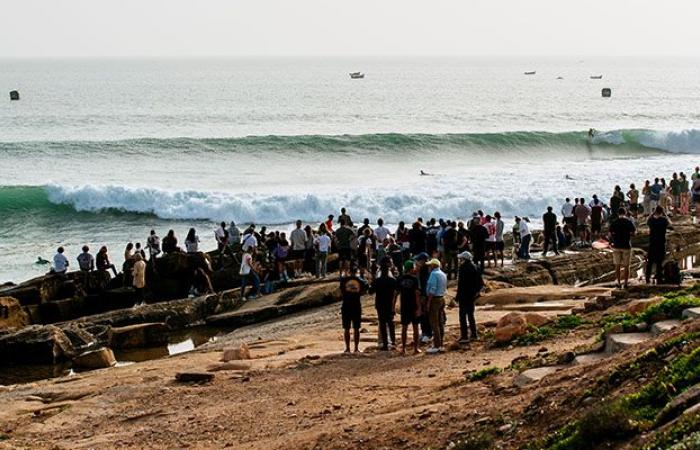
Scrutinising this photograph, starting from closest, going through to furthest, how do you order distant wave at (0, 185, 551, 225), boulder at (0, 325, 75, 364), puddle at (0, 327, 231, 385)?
puddle at (0, 327, 231, 385) < boulder at (0, 325, 75, 364) < distant wave at (0, 185, 551, 225)

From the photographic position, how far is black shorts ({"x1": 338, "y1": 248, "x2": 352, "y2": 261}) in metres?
20.5

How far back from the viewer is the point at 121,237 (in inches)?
1276

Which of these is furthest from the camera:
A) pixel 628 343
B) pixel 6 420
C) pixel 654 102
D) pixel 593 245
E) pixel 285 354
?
pixel 654 102

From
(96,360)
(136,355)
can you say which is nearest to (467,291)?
(96,360)

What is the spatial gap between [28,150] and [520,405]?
4799cm

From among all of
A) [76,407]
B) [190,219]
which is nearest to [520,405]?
[76,407]

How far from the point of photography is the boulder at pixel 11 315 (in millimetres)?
18859

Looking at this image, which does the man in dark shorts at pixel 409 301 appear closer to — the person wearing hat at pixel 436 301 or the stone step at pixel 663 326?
the person wearing hat at pixel 436 301

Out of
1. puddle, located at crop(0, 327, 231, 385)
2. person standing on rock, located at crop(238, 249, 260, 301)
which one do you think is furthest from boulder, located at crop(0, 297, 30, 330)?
person standing on rock, located at crop(238, 249, 260, 301)

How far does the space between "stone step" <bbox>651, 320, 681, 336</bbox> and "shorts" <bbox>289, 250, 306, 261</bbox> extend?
11333 millimetres

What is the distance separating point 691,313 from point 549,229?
11.2 metres

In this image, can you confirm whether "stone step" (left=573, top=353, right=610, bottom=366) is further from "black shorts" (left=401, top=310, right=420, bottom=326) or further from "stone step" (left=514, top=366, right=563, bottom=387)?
"black shorts" (left=401, top=310, right=420, bottom=326)

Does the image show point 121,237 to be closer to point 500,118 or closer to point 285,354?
point 285,354

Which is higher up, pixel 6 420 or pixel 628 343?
pixel 628 343
